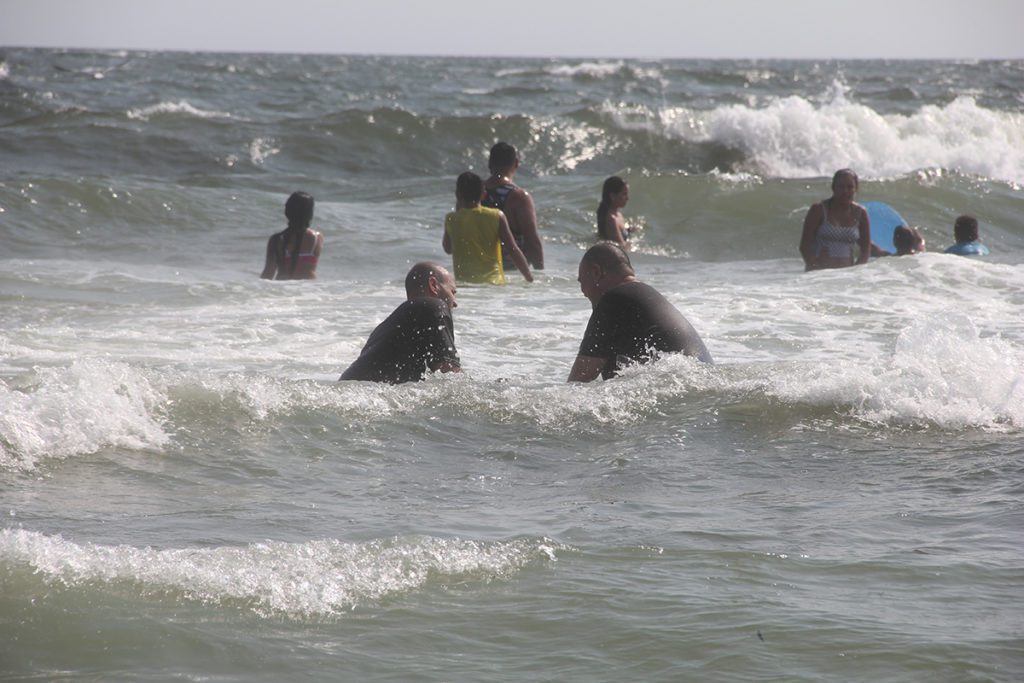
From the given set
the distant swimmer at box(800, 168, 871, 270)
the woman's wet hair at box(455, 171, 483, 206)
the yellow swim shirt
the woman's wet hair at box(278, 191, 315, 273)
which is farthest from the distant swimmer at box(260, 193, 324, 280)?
the distant swimmer at box(800, 168, 871, 270)

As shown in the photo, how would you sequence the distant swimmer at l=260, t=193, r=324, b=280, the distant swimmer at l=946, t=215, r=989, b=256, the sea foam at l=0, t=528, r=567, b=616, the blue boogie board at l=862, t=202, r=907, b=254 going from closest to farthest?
the sea foam at l=0, t=528, r=567, b=616 < the distant swimmer at l=260, t=193, r=324, b=280 < the distant swimmer at l=946, t=215, r=989, b=256 < the blue boogie board at l=862, t=202, r=907, b=254

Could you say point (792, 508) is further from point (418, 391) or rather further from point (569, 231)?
point (569, 231)

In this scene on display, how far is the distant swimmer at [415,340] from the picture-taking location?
22.1 feet

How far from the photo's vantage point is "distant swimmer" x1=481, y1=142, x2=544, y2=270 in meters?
10.1

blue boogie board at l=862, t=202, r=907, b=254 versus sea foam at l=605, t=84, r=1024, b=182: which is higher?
sea foam at l=605, t=84, r=1024, b=182

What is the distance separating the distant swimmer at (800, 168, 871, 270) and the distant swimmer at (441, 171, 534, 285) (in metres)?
2.98

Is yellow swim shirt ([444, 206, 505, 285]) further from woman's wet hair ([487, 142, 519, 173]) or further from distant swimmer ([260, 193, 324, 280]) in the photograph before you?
distant swimmer ([260, 193, 324, 280])

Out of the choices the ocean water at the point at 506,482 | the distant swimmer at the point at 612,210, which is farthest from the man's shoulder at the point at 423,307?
the distant swimmer at the point at 612,210

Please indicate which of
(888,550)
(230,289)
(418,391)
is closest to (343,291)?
(230,289)

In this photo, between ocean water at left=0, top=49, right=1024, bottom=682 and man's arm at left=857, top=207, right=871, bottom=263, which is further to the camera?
man's arm at left=857, top=207, right=871, bottom=263

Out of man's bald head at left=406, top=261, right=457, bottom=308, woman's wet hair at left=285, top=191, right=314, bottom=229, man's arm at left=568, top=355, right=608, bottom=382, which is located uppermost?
woman's wet hair at left=285, top=191, right=314, bottom=229

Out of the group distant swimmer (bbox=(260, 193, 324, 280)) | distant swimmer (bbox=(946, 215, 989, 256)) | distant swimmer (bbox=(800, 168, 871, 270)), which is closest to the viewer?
distant swimmer (bbox=(260, 193, 324, 280))

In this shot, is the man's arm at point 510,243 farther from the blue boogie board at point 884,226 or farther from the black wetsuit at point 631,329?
the blue boogie board at point 884,226

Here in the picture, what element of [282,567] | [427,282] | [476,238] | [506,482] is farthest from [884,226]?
[282,567]
